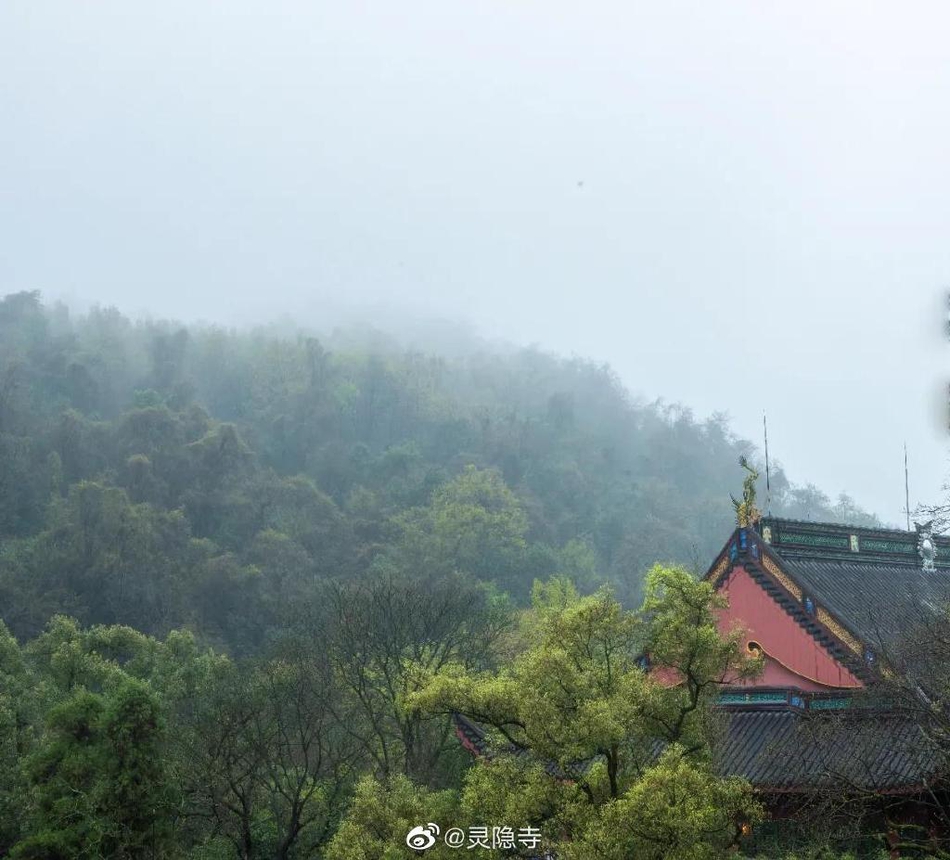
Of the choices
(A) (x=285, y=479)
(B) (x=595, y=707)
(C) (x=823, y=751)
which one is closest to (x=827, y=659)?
(C) (x=823, y=751)

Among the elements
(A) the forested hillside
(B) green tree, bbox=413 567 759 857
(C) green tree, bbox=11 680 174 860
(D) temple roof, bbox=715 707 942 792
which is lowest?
(A) the forested hillside

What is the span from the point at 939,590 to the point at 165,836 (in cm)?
1780

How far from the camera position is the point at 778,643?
2120cm

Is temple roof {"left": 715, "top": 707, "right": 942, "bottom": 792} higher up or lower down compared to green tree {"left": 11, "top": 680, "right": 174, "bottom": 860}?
higher up

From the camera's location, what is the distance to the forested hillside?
58.1 m

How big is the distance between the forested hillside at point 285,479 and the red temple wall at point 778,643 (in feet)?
129

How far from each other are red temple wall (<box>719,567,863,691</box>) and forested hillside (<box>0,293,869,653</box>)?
129 feet

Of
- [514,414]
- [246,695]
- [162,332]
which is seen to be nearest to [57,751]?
[246,695]

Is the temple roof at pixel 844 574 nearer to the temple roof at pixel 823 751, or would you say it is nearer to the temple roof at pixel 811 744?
the temple roof at pixel 811 744

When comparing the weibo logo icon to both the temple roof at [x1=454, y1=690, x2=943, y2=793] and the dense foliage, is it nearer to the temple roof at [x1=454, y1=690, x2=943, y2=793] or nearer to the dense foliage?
the dense foliage

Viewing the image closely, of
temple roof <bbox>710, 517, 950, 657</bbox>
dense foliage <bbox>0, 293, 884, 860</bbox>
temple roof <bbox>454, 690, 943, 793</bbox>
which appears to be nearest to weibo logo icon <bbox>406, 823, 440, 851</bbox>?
dense foliage <bbox>0, 293, 884, 860</bbox>

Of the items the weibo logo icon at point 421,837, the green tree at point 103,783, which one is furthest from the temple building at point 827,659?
the green tree at point 103,783

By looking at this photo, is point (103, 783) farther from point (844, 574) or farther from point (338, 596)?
point (844, 574)

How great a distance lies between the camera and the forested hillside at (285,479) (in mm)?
58125
